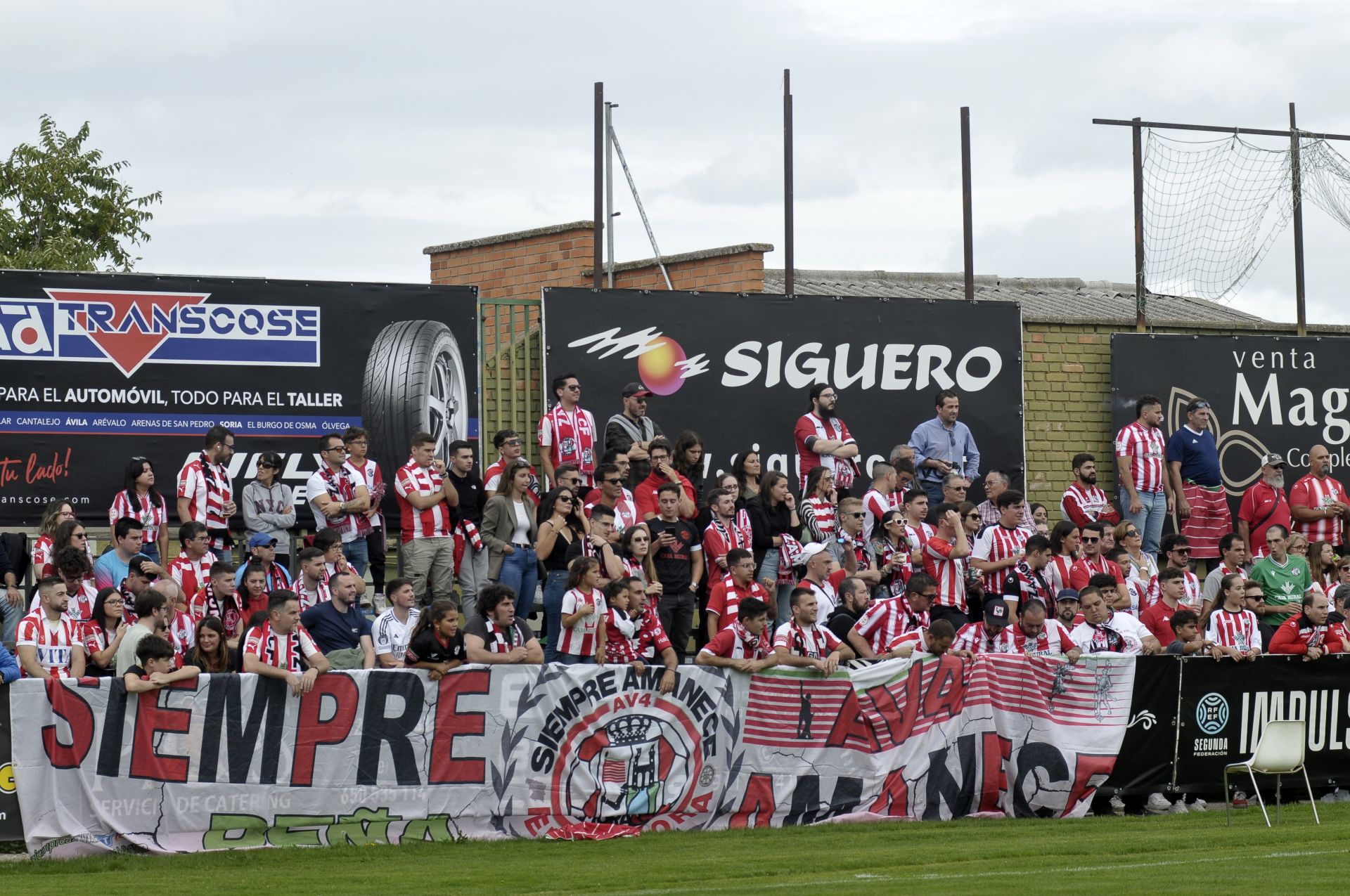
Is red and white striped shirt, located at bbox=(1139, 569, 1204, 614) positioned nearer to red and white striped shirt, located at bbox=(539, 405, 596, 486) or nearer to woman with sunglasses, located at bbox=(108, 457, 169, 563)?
red and white striped shirt, located at bbox=(539, 405, 596, 486)

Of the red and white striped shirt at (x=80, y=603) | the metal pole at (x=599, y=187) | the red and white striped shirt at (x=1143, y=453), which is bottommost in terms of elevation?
the red and white striped shirt at (x=80, y=603)

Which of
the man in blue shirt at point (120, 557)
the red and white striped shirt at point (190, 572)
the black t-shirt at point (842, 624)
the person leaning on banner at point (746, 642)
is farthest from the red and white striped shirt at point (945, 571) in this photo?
the man in blue shirt at point (120, 557)

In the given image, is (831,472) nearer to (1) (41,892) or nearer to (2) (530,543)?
(2) (530,543)

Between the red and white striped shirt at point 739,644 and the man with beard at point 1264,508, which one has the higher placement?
the man with beard at point 1264,508

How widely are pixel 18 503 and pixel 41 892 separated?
6.70 metres

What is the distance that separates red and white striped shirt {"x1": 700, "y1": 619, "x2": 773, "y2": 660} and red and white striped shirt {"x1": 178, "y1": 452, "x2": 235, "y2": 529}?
473cm

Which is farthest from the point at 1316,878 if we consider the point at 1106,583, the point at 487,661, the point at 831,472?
the point at 831,472

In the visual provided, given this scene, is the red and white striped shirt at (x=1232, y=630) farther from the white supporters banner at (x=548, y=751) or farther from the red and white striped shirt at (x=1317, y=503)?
the red and white striped shirt at (x=1317, y=503)

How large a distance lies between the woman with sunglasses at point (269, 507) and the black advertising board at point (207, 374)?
0.67 meters

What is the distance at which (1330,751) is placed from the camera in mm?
13969

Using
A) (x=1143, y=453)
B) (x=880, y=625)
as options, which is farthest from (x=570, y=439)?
(x=1143, y=453)

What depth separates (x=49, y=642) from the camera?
11.9m

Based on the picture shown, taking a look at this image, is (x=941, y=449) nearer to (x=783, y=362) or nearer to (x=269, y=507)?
(x=783, y=362)

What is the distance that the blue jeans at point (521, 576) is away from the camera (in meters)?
14.7
